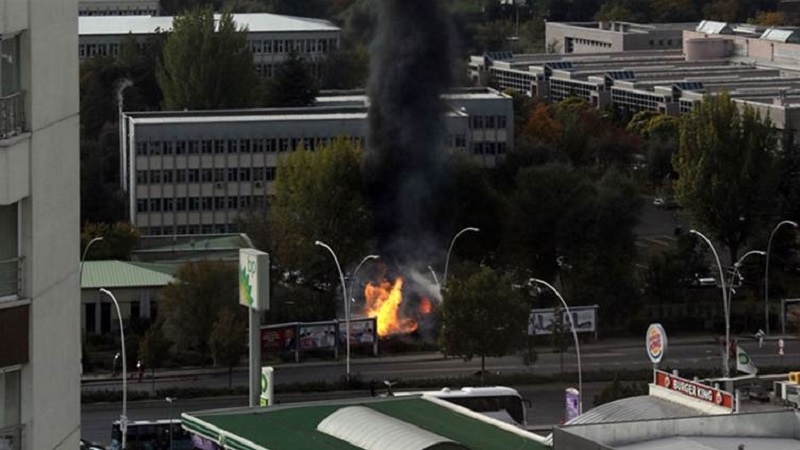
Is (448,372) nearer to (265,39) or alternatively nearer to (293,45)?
(265,39)

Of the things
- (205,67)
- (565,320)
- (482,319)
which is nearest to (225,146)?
(205,67)

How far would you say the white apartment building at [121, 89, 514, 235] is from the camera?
270 feet

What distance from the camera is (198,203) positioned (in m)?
82.6

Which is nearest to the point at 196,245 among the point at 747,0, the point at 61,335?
the point at 61,335

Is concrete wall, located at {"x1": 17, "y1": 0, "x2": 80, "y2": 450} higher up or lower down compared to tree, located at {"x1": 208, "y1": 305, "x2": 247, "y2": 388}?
higher up

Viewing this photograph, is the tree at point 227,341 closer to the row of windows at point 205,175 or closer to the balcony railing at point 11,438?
the row of windows at point 205,175

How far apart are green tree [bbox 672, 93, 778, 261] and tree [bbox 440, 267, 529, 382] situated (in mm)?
17112

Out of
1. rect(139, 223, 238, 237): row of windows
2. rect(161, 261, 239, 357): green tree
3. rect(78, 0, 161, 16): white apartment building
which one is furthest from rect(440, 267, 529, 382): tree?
rect(78, 0, 161, 16): white apartment building

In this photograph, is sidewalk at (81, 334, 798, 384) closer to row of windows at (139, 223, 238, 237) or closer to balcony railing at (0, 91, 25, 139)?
row of windows at (139, 223, 238, 237)

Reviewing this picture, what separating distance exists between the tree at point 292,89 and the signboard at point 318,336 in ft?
114

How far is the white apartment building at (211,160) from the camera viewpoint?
82188 mm

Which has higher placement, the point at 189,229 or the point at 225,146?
the point at 225,146

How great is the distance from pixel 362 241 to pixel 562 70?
5164cm

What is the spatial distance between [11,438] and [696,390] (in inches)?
885
